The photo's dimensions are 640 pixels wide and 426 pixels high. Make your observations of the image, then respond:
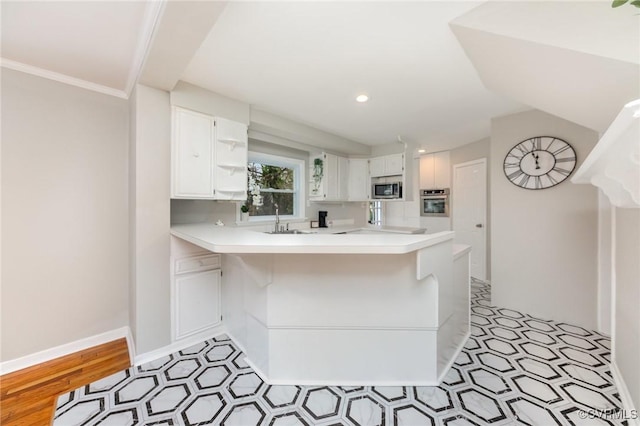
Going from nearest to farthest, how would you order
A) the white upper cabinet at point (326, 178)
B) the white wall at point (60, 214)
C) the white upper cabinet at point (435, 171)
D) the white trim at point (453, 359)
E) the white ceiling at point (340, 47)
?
the white ceiling at point (340, 47) < the white trim at point (453, 359) < the white wall at point (60, 214) < the white upper cabinet at point (326, 178) < the white upper cabinet at point (435, 171)

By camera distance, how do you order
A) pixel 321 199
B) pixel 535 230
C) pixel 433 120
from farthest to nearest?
1. pixel 321 199
2. pixel 433 120
3. pixel 535 230

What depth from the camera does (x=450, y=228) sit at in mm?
4699

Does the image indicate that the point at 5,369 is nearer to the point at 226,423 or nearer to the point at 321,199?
the point at 226,423

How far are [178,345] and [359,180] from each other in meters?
3.38

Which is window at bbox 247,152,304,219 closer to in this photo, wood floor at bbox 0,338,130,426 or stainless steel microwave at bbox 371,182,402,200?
stainless steel microwave at bbox 371,182,402,200

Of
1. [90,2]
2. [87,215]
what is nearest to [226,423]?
[87,215]

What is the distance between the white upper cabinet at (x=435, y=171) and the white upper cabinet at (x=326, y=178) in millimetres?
1992

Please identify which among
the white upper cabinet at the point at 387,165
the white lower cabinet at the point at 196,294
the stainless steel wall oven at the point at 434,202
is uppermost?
the white upper cabinet at the point at 387,165

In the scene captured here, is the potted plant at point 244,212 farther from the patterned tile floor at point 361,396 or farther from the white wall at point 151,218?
the patterned tile floor at point 361,396

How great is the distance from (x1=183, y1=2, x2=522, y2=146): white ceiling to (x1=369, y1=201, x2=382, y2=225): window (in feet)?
8.09

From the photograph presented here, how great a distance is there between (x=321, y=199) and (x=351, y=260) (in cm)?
229

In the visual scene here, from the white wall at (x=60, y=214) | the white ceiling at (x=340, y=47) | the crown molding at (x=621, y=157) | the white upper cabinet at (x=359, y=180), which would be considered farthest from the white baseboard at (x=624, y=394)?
the white wall at (x=60, y=214)

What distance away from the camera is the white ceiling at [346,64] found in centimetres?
145

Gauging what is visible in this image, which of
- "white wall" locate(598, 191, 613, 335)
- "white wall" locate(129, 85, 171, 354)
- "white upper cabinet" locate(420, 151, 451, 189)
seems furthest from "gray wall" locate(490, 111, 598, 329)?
"white wall" locate(129, 85, 171, 354)
